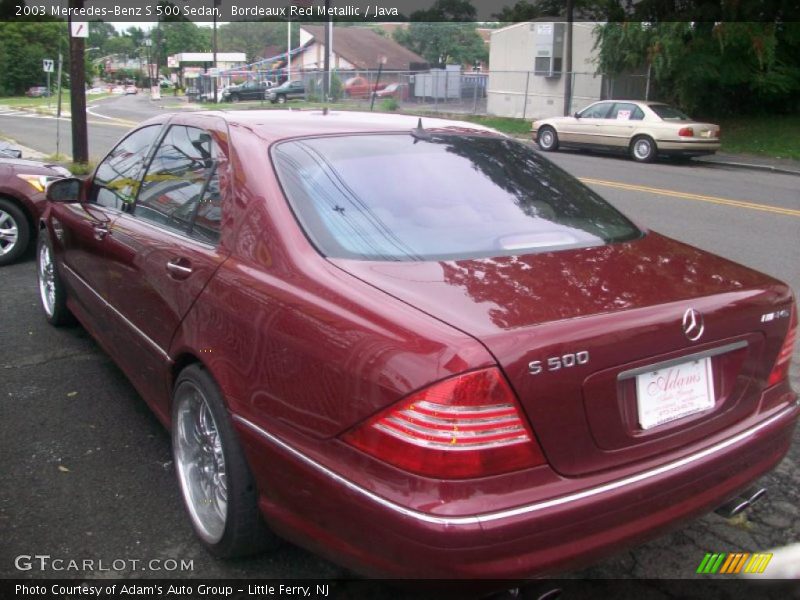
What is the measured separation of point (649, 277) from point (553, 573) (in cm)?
103

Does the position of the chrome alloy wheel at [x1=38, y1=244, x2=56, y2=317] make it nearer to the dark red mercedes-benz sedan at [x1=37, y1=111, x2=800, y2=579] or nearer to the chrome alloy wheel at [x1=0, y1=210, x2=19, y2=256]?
the chrome alloy wheel at [x1=0, y1=210, x2=19, y2=256]

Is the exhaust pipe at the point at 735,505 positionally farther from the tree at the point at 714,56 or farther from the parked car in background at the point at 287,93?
the parked car in background at the point at 287,93

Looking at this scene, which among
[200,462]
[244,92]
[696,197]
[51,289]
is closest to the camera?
[200,462]

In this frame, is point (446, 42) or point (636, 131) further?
Answer: point (446, 42)

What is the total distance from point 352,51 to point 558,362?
2511 inches

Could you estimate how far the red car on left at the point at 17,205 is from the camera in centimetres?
748

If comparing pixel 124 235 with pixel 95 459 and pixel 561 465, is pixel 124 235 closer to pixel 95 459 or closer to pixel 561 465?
pixel 95 459

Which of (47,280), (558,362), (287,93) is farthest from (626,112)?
(287,93)

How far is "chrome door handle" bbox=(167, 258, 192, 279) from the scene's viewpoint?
308 centimetres

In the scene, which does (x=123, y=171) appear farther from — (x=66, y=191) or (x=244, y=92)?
(x=244, y=92)

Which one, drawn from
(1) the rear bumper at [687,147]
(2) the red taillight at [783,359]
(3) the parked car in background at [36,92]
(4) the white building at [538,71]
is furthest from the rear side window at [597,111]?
(3) the parked car in background at [36,92]

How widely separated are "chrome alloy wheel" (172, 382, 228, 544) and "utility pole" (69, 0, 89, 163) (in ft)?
39.7

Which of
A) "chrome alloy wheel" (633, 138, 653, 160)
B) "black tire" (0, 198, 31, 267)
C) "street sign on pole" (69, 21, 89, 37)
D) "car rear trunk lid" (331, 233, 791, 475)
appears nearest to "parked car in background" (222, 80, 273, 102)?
"chrome alloy wheel" (633, 138, 653, 160)

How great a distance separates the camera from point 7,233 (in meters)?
7.55
